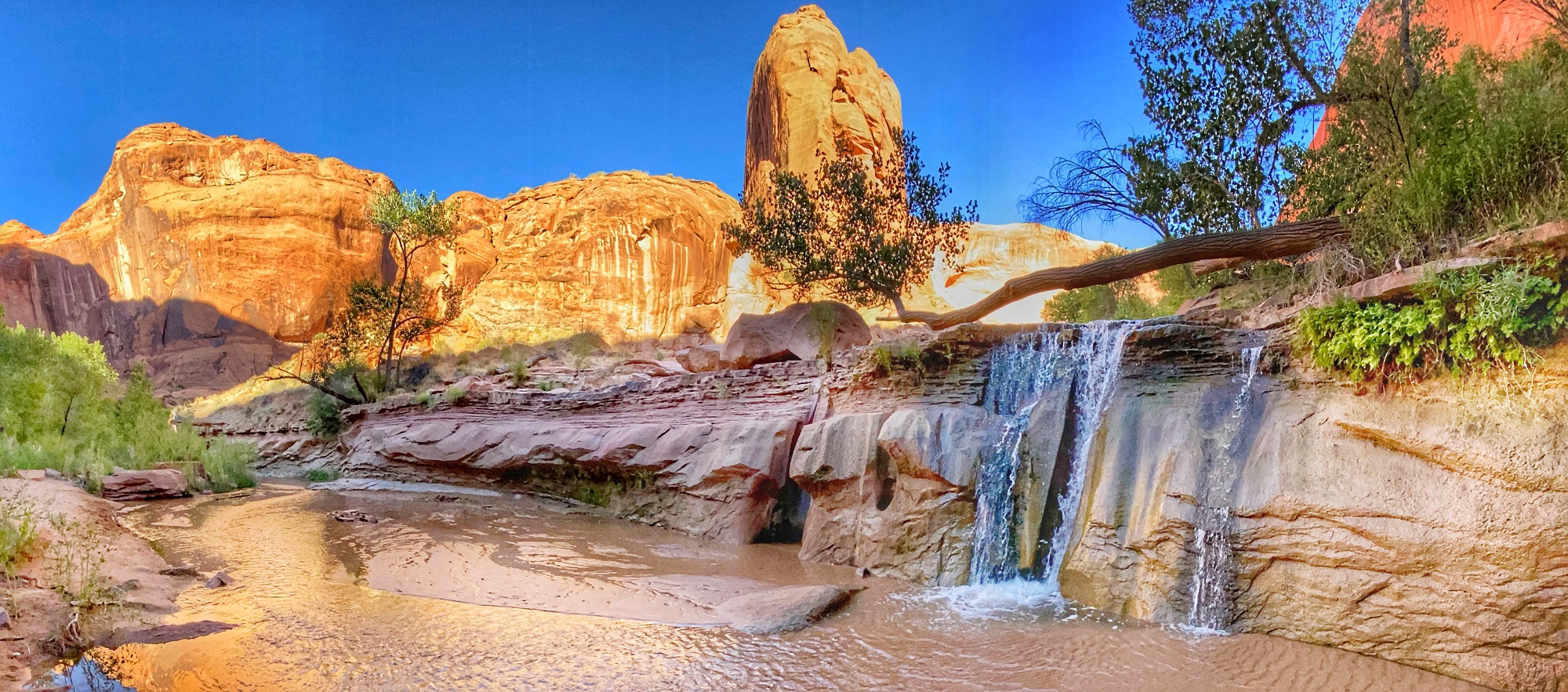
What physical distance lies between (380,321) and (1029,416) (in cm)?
2549

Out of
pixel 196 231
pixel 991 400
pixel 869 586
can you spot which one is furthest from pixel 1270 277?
pixel 196 231

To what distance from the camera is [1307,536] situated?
641cm

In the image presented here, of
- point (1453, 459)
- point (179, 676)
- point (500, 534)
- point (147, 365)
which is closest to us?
point (179, 676)

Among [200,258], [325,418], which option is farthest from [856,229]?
[200,258]

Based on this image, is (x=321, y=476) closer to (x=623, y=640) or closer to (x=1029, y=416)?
(x=623, y=640)

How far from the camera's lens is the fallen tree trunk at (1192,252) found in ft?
28.3

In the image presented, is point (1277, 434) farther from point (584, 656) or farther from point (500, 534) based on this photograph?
point (500, 534)

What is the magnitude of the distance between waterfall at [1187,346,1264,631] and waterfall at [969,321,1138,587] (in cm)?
150

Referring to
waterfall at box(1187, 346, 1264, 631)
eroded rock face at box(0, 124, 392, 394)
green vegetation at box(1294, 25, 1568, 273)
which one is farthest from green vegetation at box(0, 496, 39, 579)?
eroded rock face at box(0, 124, 392, 394)

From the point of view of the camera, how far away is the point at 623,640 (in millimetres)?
6375

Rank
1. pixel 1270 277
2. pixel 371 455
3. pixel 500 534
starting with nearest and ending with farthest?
pixel 1270 277, pixel 500 534, pixel 371 455

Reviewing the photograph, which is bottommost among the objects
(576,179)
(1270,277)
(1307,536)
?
(1307,536)

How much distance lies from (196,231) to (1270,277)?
49198mm

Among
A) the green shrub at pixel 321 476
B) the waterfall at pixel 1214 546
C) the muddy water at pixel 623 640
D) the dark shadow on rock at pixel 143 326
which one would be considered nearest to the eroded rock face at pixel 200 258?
the dark shadow on rock at pixel 143 326
